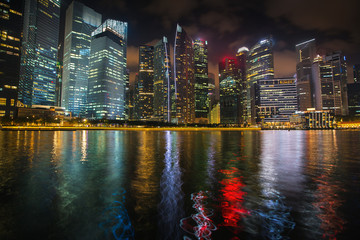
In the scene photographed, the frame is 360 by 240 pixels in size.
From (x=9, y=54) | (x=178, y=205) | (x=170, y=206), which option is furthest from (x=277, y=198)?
(x=9, y=54)

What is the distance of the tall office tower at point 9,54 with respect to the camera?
150000 millimetres

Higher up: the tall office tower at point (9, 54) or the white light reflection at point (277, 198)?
the tall office tower at point (9, 54)

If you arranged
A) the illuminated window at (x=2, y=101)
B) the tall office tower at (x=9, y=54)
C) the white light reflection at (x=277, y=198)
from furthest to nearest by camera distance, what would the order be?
the tall office tower at (x=9, y=54) → the illuminated window at (x=2, y=101) → the white light reflection at (x=277, y=198)

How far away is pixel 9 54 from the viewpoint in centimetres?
15412

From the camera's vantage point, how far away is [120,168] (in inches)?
570

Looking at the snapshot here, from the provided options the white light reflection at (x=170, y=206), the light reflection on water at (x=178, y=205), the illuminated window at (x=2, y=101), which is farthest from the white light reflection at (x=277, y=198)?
the illuminated window at (x=2, y=101)

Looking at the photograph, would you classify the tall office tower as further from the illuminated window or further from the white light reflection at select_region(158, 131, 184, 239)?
the white light reflection at select_region(158, 131, 184, 239)

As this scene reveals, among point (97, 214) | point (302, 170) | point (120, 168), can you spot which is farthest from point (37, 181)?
point (302, 170)

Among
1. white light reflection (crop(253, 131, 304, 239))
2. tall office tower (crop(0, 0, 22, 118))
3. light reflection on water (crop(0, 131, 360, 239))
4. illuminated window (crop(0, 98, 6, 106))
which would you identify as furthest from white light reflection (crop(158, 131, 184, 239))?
illuminated window (crop(0, 98, 6, 106))

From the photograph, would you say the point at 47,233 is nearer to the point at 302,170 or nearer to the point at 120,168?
the point at 120,168

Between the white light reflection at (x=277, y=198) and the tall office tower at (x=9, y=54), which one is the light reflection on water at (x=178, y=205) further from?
the tall office tower at (x=9, y=54)

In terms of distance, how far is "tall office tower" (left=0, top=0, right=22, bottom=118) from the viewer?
150 m

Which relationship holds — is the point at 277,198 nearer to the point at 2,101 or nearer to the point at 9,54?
the point at 2,101

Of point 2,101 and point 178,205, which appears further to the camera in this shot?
point 2,101
